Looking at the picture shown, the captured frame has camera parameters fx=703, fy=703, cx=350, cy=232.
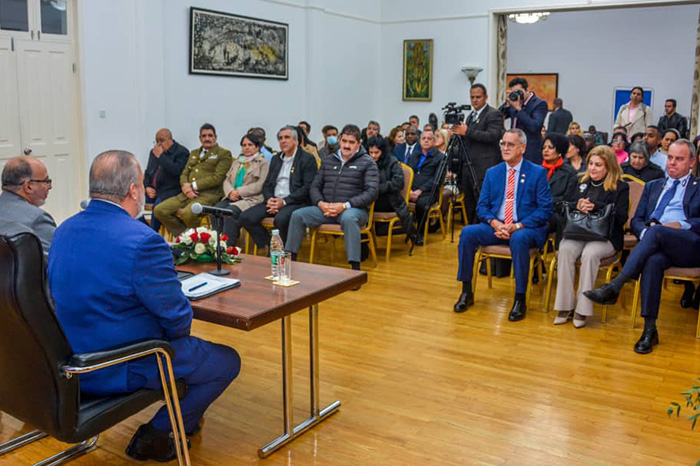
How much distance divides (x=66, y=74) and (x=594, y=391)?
255 inches

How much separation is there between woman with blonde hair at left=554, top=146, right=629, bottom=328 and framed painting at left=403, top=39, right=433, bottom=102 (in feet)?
23.7

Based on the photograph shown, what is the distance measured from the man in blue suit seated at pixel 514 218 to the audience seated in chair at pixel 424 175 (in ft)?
6.69

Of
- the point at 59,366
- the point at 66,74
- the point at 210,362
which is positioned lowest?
the point at 210,362

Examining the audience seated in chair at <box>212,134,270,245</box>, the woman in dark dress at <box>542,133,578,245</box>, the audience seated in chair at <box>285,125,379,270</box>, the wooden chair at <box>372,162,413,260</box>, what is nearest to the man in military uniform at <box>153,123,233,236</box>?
the audience seated in chair at <box>212,134,270,245</box>

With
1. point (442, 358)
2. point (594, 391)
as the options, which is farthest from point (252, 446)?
point (594, 391)

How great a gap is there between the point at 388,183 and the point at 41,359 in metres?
4.62

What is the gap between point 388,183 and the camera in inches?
255

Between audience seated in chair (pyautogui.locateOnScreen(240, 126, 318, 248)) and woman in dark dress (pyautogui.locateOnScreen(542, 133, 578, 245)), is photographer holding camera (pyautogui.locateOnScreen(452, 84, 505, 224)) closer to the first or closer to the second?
woman in dark dress (pyautogui.locateOnScreen(542, 133, 578, 245))

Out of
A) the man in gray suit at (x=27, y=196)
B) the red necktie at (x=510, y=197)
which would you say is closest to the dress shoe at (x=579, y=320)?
the red necktie at (x=510, y=197)

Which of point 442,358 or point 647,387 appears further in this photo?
point 442,358

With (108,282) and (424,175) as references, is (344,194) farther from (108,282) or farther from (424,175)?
(108,282)

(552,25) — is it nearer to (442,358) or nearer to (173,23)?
(173,23)

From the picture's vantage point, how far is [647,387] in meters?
3.70

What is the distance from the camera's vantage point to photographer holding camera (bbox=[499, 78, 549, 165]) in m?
7.01
